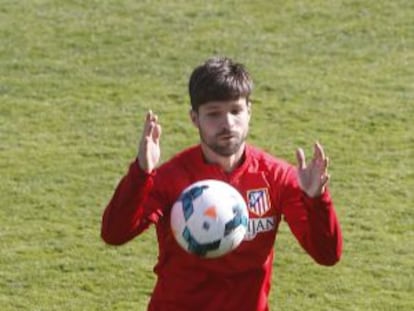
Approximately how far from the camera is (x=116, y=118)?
14.2 meters

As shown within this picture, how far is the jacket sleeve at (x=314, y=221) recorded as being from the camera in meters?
7.30

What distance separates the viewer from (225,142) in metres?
7.39

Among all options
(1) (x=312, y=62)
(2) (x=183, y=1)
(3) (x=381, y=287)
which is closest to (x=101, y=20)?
(2) (x=183, y=1)

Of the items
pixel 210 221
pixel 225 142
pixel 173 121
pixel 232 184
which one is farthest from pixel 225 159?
pixel 173 121

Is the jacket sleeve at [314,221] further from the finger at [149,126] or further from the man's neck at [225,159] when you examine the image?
the finger at [149,126]

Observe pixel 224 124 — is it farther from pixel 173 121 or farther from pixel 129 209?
pixel 173 121

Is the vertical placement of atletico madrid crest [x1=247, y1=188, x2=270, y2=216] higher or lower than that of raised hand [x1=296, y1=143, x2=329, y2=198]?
lower

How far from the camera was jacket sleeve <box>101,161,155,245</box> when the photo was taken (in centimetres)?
736

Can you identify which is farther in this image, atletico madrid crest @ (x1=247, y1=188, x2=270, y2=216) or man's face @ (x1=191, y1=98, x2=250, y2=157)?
atletico madrid crest @ (x1=247, y1=188, x2=270, y2=216)

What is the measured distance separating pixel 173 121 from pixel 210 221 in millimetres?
6719

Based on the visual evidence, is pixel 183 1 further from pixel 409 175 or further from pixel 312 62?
pixel 409 175

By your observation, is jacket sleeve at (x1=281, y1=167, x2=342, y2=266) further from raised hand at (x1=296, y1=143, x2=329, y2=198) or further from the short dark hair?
the short dark hair

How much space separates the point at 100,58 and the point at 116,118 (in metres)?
1.63

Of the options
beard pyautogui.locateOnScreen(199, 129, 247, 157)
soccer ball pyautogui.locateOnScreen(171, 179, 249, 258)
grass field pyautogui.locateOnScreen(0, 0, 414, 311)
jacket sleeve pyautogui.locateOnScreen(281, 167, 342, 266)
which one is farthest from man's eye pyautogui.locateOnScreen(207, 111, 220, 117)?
grass field pyautogui.locateOnScreen(0, 0, 414, 311)
